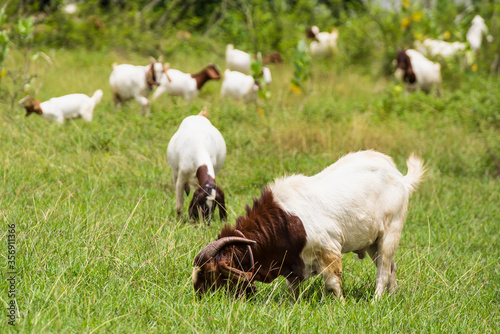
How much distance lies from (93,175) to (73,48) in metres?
11.9

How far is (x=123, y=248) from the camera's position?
489 cm

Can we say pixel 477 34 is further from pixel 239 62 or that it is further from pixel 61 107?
pixel 61 107

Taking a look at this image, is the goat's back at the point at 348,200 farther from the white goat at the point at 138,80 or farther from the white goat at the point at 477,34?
the white goat at the point at 477,34

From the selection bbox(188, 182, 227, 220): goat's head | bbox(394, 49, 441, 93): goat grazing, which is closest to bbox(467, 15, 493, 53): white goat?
bbox(394, 49, 441, 93): goat grazing

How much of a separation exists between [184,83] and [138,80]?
4.30 ft

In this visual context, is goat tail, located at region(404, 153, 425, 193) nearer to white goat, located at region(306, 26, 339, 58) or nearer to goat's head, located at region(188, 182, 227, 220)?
goat's head, located at region(188, 182, 227, 220)

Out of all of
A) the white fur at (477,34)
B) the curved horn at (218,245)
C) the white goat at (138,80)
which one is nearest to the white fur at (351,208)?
the curved horn at (218,245)

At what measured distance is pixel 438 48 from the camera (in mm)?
16469

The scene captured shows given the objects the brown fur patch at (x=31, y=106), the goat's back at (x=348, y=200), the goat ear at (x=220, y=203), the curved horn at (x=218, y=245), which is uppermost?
the goat's back at (x=348, y=200)

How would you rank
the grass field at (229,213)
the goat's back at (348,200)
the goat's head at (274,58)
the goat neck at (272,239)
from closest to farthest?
the grass field at (229,213), the goat neck at (272,239), the goat's back at (348,200), the goat's head at (274,58)

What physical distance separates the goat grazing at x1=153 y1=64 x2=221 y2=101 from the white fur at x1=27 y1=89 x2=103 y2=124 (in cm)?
186

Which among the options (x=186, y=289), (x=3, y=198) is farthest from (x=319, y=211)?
(x=3, y=198)

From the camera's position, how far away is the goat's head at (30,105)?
9.04 metres

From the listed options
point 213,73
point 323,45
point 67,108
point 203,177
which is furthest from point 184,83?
point 323,45
